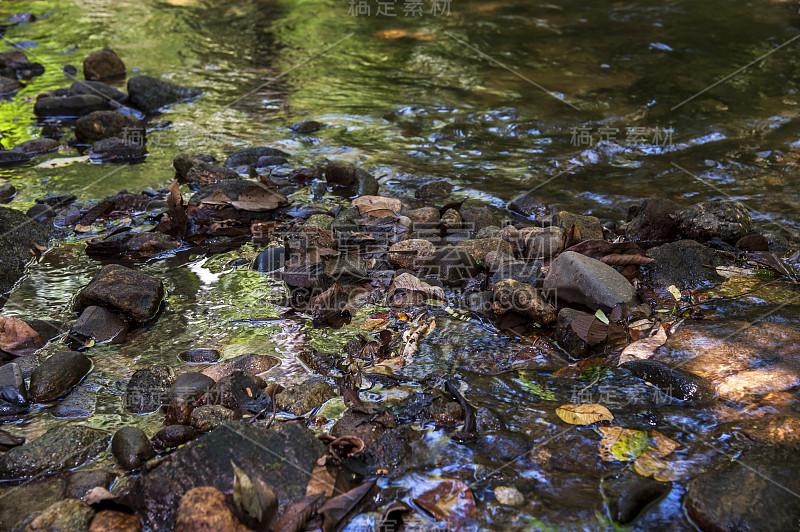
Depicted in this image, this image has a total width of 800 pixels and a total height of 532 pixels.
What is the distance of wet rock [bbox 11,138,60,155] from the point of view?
18.3 ft

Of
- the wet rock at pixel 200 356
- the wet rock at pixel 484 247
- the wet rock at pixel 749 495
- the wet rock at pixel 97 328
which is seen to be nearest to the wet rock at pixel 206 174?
the wet rock at pixel 97 328

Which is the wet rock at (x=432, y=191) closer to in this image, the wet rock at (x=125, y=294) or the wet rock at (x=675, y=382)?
the wet rock at (x=125, y=294)

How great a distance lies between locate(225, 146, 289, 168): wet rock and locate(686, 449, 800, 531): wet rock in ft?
13.6

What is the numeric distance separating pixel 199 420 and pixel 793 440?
2139mm

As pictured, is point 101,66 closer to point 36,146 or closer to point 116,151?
point 36,146

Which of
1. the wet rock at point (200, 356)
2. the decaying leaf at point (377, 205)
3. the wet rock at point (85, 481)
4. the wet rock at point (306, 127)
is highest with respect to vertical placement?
the decaying leaf at point (377, 205)

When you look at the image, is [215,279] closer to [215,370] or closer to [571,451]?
[215,370]

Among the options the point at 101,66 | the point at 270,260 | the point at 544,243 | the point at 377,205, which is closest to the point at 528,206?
the point at 544,243

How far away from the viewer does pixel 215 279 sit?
3.63 meters

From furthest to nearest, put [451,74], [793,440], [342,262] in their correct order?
[451,74], [342,262], [793,440]

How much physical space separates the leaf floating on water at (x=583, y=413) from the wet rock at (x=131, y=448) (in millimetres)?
1524

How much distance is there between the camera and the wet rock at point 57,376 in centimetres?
263

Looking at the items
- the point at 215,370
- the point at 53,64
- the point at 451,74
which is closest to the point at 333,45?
the point at 451,74

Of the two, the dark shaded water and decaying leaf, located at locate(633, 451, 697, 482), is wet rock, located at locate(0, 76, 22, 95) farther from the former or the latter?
decaying leaf, located at locate(633, 451, 697, 482)
